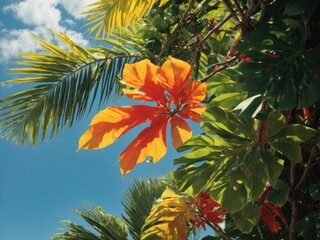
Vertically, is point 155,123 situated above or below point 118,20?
below

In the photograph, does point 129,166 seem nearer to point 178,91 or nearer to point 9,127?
point 178,91

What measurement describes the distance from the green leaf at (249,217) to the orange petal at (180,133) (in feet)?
1.15

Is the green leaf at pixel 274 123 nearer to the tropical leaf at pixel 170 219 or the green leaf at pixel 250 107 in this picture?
the green leaf at pixel 250 107

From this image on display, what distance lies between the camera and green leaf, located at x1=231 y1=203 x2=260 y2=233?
1168 mm

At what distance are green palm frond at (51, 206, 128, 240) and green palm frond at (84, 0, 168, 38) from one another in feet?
6.14

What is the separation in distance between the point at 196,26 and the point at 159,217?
1.99 ft

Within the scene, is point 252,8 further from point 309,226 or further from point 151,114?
point 309,226

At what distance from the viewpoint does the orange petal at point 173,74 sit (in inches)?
33.4

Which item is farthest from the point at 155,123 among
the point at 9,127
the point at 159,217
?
the point at 9,127

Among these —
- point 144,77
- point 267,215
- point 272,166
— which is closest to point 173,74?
point 144,77

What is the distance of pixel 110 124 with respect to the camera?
833 millimetres

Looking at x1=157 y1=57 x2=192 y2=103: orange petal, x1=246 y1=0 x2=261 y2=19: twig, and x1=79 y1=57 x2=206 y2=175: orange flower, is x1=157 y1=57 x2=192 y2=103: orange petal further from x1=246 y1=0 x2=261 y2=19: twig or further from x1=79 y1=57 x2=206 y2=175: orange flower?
x1=246 y1=0 x2=261 y2=19: twig

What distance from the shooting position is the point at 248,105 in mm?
799

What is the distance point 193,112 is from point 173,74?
10 centimetres
